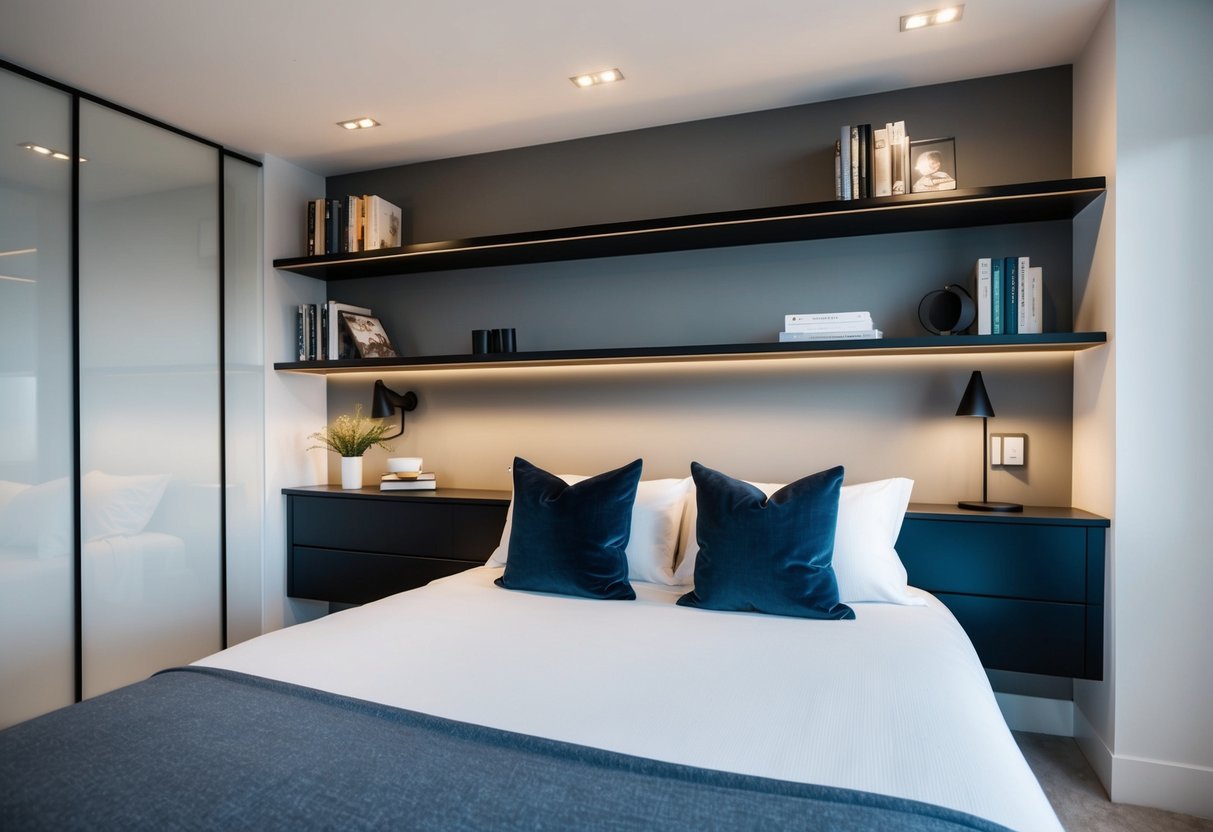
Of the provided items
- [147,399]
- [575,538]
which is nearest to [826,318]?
[575,538]

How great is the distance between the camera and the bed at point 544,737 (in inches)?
40.1

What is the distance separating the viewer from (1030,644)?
7.98ft

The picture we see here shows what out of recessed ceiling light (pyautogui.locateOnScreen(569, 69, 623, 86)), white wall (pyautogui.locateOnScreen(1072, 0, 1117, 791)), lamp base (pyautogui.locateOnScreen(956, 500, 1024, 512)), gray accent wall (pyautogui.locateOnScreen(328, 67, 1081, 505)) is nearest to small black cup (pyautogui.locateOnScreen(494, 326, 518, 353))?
gray accent wall (pyautogui.locateOnScreen(328, 67, 1081, 505))

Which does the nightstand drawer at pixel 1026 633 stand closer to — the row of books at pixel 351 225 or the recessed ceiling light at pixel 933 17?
the recessed ceiling light at pixel 933 17

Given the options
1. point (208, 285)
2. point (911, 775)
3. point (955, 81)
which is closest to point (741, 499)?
point (911, 775)

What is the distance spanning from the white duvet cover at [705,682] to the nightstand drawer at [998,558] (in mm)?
348

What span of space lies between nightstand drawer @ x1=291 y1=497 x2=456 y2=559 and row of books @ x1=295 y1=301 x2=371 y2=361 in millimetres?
707

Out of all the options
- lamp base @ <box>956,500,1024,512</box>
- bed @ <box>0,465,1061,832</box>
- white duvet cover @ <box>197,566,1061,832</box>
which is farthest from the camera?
lamp base @ <box>956,500,1024,512</box>

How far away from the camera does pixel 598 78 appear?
2746 mm

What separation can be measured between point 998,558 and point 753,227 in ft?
4.81

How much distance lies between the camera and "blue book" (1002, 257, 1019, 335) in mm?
2551

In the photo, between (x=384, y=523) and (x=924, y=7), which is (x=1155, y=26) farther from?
(x=384, y=523)

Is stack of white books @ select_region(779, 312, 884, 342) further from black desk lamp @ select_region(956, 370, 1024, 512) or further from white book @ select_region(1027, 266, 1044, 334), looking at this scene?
white book @ select_region(1027, 266, 1044, 334)

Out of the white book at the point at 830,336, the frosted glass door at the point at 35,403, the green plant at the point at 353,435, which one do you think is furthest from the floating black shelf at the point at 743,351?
the frosted glass door at the point at 35,403
